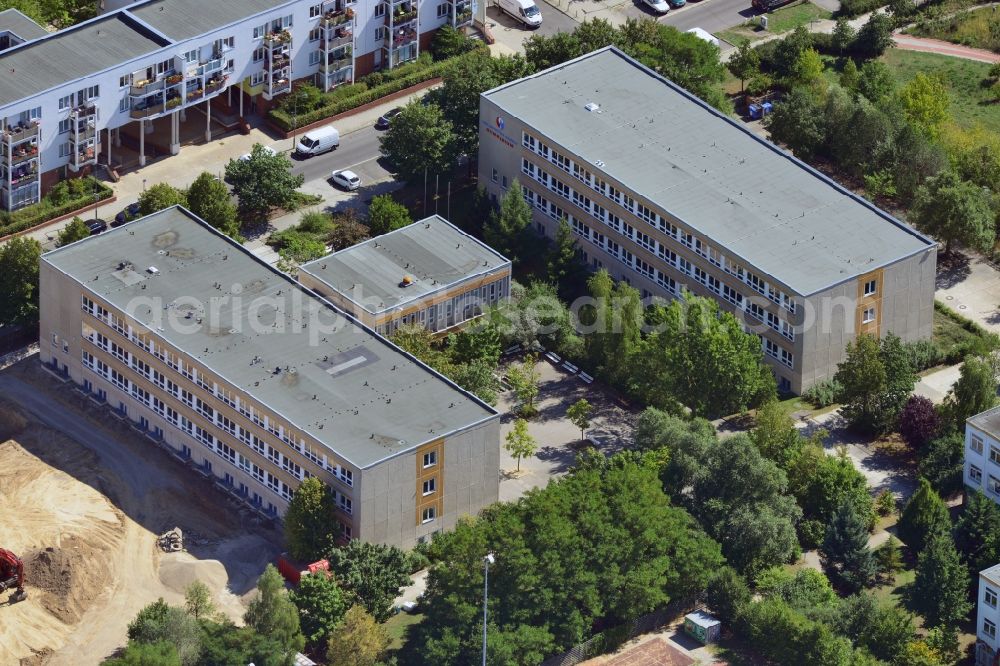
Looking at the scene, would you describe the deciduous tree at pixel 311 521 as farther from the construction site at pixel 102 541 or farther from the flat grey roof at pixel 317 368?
the construction site at pixel 102 541

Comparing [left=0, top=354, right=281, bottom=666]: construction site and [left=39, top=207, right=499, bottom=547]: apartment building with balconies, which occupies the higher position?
[left=39, top=207, right=499, bottom=547]: apartment building with balconies

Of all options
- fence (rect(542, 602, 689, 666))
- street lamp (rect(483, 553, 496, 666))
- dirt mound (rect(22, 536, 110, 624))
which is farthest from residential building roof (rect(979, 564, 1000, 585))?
dirt mound (rect(22, 536, 110, 624))

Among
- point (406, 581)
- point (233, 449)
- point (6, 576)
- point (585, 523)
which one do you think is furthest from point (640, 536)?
point (6, 576)

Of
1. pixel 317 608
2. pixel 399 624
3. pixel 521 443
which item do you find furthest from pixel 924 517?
pixel 317 608

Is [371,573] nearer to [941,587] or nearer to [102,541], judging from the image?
[102,541]

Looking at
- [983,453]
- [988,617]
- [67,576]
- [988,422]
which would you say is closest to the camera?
[988,617]

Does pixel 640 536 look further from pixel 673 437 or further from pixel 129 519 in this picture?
pixel 129 519

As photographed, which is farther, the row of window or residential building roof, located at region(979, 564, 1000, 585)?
the row of window

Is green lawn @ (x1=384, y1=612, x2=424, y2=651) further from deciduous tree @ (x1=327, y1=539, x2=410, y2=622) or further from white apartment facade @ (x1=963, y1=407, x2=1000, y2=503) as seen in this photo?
white apartment facade @ (x1=963, y1=407, x2=1000, y2=503)
